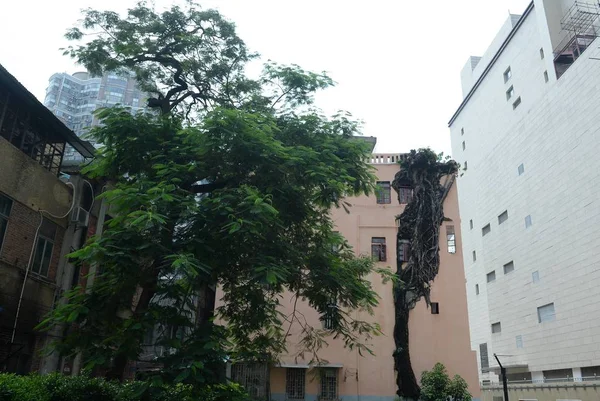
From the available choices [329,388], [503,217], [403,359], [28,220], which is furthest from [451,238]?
[28,220]

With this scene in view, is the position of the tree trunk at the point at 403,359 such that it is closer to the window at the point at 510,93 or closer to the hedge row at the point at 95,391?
the hedge row at the point at 95,391

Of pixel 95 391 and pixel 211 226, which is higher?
pixel 211 226

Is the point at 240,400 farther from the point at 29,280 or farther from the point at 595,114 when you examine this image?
the point at 595,114

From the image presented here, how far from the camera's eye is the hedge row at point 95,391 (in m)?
8.22

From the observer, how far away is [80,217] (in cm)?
1461

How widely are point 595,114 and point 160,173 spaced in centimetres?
2503

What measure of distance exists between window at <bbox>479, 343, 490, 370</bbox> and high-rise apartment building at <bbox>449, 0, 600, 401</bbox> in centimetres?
8

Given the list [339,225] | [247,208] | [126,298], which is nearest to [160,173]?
[247,208]

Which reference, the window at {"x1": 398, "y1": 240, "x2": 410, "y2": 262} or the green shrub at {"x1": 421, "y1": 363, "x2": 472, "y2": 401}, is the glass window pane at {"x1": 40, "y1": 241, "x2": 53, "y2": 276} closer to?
the green shrub at {"x1": 421, "y1": 363, "x2": 472, "y2": 401}

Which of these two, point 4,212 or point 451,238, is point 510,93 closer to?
point 451,238

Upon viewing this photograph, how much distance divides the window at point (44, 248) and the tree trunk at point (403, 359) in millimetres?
13501

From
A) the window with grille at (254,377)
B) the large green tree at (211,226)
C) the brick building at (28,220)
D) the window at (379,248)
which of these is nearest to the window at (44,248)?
the brick building at (28,220)

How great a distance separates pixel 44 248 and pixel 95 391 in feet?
17.9

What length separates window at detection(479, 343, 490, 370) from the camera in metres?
37.3
